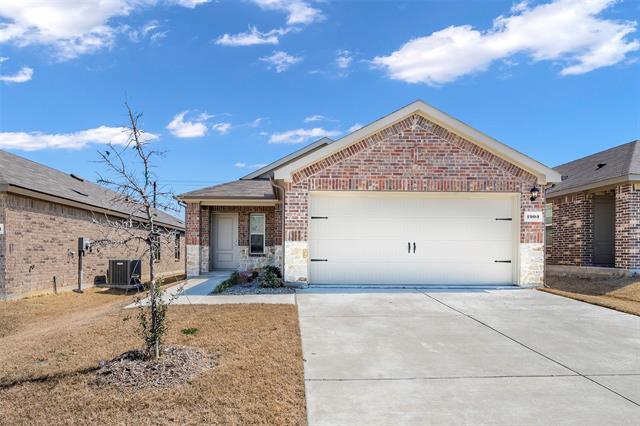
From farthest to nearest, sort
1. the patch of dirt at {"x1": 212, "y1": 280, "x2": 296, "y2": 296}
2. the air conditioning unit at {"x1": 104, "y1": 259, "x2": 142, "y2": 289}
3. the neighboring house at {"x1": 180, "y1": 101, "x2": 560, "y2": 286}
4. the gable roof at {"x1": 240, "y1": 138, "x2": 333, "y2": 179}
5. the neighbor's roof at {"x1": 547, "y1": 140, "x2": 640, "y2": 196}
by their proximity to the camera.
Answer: the gable roof at {"x1": 240, "y1": 138, "x2": 333, "y2": 179} → the air conditioning unit at {"x1": 104, "y1": 259, "x2": 142, "y2": 289} → the neighbor's roof at {"x1": 547, "y1": 140, "x2": 640, "y2": 196} → the neighboring house at {"x1": 180, "y1": 101, "x2": 560, "y2": 286} → the patch of dirt at {"x1": 212, "y1": 280, "x2": 296, "y2": 296}

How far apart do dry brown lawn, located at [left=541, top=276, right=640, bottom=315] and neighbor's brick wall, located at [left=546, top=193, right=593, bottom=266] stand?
1029mm

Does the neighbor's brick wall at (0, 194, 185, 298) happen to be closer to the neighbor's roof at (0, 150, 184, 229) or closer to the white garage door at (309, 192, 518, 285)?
the neighbor's roof at (0, 150, 184, 229)

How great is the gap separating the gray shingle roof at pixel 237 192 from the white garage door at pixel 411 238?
471 cm

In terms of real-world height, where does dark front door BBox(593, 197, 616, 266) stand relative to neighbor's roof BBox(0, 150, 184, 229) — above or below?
below

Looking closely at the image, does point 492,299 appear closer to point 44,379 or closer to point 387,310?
point 387,310

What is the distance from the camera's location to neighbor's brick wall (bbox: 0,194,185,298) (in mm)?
11156

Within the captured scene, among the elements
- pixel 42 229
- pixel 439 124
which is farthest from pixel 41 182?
pixel 439 124

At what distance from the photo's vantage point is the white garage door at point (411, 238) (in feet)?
35.7

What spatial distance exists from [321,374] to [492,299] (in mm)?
6030

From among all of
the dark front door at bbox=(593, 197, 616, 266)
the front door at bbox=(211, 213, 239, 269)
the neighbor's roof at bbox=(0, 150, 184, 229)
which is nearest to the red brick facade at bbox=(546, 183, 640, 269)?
the dark front door at bbox=(593, 197, 616, 266)

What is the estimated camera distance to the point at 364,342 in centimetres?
590

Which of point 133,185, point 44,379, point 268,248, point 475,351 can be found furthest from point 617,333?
point 268,248

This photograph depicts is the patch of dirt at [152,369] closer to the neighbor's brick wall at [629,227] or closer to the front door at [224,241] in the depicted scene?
the front door at [224,241]

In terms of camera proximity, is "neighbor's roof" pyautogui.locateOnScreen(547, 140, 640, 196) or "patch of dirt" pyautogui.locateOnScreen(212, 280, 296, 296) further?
"neighbor's roof" pyautogui.locateOnScreen(547, 140, 640, 196)
